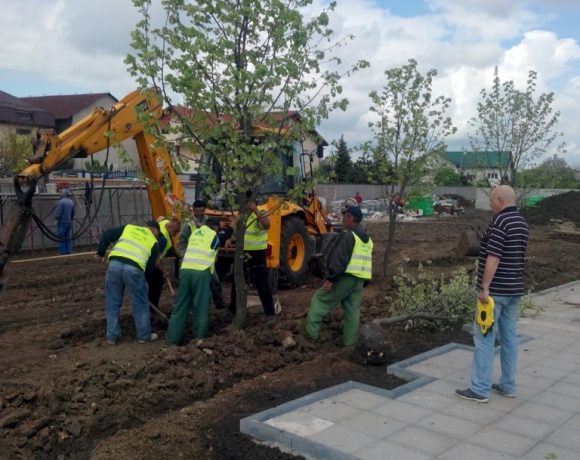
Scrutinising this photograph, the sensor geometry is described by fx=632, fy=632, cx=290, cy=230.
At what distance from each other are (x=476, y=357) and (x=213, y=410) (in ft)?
7.73

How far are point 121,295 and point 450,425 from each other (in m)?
4.33

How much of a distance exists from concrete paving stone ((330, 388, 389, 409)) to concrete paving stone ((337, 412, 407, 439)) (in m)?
0.22

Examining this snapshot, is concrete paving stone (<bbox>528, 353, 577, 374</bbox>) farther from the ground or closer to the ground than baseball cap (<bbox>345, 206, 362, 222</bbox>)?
closer to the ground

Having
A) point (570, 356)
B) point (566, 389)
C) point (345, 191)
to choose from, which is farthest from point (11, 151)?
point (566, 389)

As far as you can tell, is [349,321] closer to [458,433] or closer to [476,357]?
[476,357]

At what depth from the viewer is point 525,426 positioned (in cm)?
506

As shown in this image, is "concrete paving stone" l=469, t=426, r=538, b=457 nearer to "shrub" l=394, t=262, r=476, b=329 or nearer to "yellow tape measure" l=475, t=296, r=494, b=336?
"yellow tape measure" l=475, t=296, r=494, b=336

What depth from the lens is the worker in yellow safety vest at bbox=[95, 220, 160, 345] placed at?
7.61m

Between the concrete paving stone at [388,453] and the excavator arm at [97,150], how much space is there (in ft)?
13.0

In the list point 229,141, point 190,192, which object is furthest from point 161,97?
point 190,192

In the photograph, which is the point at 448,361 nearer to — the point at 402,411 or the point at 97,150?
the point at 402,411

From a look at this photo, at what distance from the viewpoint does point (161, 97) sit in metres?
6.91

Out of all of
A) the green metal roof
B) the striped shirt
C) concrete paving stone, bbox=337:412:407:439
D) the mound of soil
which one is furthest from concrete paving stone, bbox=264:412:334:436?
the mound of soil

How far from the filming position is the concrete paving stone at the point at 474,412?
5180mm
